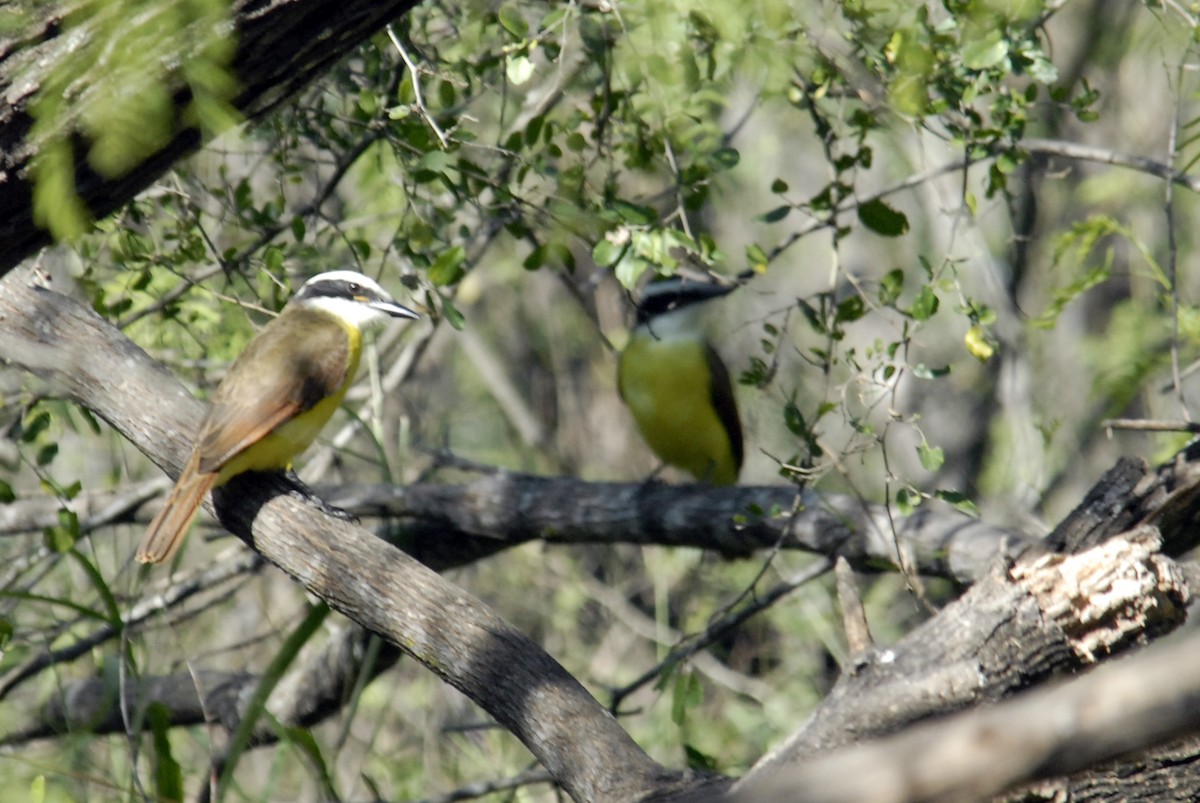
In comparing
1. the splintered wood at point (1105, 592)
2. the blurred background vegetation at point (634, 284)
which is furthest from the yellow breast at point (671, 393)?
the splintered wood at point (1105, 592)

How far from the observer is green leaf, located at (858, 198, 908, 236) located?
385cm

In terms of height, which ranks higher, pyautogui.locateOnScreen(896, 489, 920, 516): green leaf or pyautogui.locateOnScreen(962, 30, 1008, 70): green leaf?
pyautogui.locateOnScreen(962, 30, 1008, 70): green leaf

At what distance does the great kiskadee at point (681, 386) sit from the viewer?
21.8ft

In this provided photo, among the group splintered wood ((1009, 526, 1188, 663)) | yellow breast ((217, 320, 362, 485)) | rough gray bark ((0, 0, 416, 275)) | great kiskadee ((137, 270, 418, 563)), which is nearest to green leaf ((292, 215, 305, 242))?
great kiskadee ((137, 270, 418, 563))

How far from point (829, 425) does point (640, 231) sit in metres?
5.74

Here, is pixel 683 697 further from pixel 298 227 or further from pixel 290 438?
pixel 298 227

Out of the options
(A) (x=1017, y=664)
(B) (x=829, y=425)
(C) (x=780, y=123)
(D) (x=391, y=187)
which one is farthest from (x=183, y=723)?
(C) (x=780, y=123)

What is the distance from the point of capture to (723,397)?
6758 millimetres

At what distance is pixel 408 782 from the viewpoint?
6.24m

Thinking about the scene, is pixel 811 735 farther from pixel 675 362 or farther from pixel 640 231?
pixel 675 362

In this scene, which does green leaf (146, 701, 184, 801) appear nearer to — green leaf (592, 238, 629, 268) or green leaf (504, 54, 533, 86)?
green leaf (592, 238, 629, 268)

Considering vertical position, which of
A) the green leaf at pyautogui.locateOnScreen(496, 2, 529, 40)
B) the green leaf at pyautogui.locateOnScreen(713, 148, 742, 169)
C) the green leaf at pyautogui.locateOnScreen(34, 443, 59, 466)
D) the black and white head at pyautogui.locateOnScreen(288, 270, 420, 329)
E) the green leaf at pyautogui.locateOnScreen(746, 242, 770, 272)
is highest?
the black and white head at pyautogui.locateOnScreen(288, 270, 420, 329)

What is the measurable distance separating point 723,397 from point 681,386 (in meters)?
0.28

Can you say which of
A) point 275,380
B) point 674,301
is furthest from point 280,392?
point 674,301
